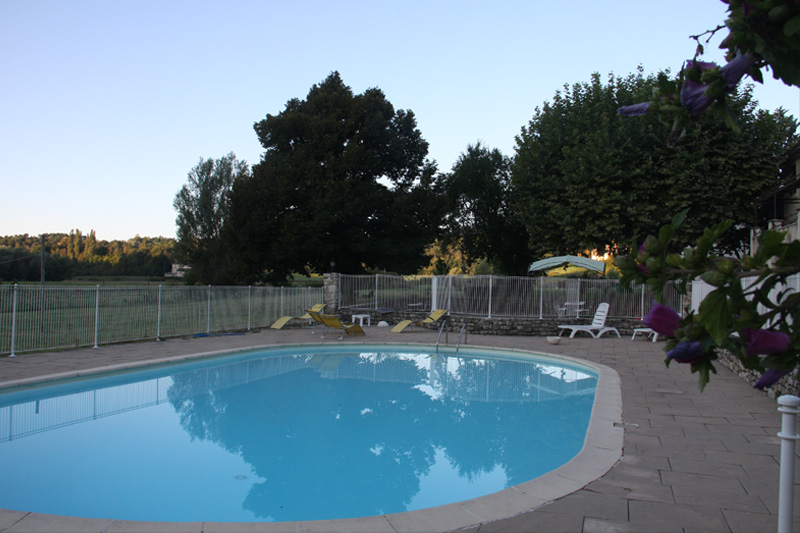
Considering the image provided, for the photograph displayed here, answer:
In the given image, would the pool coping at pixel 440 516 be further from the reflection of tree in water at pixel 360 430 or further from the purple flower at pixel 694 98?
the purple flower at pixel 694 98

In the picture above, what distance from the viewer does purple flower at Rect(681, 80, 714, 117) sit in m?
1.20

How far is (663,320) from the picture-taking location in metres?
1.14

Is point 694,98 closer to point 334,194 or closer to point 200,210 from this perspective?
point 334,194

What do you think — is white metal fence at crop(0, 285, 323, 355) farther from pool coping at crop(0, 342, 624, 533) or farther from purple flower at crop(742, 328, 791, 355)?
purple flower at crop(742, 328, 791, 355)

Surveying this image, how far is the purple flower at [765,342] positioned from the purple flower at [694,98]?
52 centimetres

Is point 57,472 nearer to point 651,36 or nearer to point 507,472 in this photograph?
point 507,472

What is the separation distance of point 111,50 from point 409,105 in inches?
695

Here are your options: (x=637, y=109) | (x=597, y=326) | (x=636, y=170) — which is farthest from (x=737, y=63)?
(x=636, y=170)

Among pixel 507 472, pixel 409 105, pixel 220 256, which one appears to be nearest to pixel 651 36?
pixel 507 472

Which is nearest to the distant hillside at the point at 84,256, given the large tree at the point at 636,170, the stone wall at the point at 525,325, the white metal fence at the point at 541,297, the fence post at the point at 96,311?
the white metal fence at the point at 541,297

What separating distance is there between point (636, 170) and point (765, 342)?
60.6 ft

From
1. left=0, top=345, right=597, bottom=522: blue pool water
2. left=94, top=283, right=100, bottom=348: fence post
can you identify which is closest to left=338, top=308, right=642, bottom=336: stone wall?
left=0, top=345, right=597, bottom=522: blue pool water

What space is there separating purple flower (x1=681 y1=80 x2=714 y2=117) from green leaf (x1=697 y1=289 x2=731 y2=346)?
0.45m

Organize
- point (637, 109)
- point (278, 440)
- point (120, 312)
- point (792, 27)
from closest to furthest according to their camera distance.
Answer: point (792, 27) → point (637, 109) → point (278, 440) → point (120, 312)
